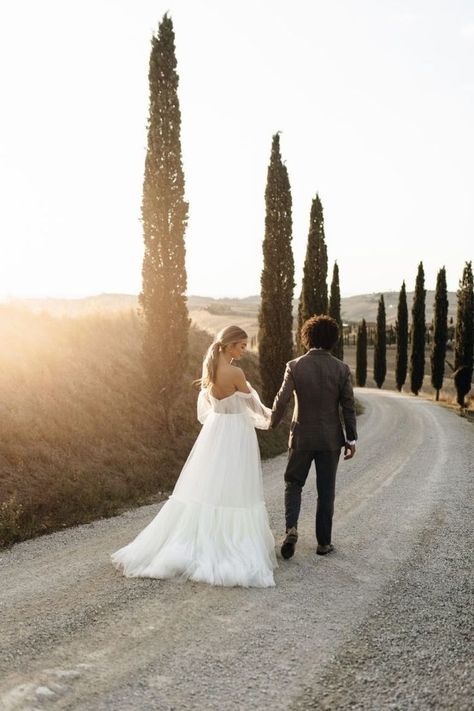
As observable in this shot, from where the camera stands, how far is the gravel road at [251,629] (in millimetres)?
3656

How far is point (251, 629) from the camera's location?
4555 mm

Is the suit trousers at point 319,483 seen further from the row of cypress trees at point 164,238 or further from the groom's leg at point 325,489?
the row of cypress trees at point 164,238

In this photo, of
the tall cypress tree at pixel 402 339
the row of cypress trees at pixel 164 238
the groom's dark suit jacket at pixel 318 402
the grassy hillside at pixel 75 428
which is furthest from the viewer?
the tall cypress tree at pixel 402 339

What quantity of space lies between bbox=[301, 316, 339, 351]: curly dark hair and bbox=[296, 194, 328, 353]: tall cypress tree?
23.3 metres

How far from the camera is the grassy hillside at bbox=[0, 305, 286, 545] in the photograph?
8688 mm

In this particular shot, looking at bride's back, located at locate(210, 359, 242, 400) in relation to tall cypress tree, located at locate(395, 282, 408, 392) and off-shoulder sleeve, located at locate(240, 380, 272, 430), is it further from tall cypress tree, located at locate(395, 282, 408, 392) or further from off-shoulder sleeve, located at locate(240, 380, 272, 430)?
tall cypress tree, located at locate(395, 282, 408, 392)

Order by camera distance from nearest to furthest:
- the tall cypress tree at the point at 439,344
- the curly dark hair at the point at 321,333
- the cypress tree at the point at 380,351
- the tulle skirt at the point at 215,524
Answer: the tulle skirt at the point at 215,524 < the curly dark hair at the point at 321,333 < the tall cypress tree at the point at 439,344 < the cypress tree at the point at 380,351

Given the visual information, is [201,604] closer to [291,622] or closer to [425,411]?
[291,622]

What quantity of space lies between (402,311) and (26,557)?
50255 mm

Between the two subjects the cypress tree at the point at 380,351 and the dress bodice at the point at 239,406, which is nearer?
the dress bodice at the point at 239,406

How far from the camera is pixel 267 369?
20.7 metres

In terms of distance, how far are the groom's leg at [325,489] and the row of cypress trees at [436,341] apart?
33.0 meters

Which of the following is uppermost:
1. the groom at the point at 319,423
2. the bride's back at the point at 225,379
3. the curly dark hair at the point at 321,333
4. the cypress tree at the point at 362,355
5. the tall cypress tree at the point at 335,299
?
the tall cypress tree at the point at 335,299

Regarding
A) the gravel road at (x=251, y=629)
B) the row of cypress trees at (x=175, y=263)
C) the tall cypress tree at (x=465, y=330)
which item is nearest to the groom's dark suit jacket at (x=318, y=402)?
the gravel road at (x=251, y=629)
